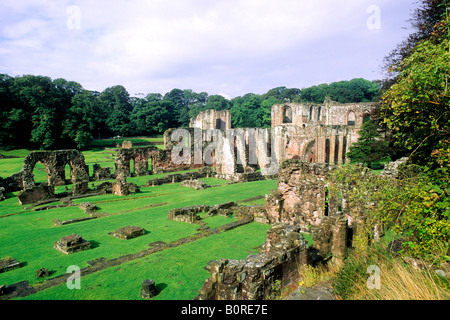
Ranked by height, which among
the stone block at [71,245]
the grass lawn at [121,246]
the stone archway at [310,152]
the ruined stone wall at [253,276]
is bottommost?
the grass lawn at [121,246]

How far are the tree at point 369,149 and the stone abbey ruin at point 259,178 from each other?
211 centimetres

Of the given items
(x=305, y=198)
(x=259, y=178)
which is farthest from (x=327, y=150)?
(x=305, y=198)

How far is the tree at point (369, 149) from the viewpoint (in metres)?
23.2

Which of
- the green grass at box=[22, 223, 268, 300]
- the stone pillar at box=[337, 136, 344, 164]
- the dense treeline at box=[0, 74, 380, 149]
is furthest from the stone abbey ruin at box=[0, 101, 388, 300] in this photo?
the dense treeline at box=[0, 74, 380, 149]

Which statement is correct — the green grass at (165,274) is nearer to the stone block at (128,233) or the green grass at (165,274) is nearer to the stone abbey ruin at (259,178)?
the stone abbey ruin at (259,178)

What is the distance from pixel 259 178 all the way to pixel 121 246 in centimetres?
1686

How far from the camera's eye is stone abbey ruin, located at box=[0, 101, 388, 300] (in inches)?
239

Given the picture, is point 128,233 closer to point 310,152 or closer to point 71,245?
point 71,245

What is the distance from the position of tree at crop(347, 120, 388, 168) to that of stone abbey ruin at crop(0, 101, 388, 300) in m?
2.11

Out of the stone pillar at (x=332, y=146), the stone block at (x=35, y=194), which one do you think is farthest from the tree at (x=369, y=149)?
the stone block at (x=35, y=194)

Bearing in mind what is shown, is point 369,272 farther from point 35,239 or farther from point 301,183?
point 35,239

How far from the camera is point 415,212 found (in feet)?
16.3

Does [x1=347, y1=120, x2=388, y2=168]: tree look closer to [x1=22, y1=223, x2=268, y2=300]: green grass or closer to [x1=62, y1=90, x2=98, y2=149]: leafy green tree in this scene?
[x1=22, y1=223, x2=268, y2=300]: green grass
